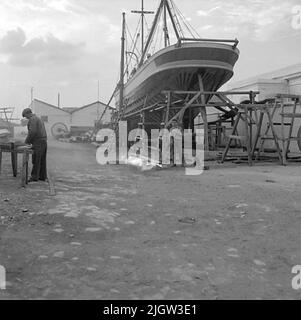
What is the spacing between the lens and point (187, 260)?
12.7 feet

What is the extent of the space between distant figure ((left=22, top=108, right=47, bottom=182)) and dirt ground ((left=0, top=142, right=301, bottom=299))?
352 millimetres

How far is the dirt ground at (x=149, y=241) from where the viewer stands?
3268 mm

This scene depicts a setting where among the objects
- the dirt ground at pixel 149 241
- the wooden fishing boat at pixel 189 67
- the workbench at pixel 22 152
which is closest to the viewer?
the dirt ground at pixel 149 241

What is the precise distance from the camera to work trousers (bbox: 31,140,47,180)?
796 centimetres

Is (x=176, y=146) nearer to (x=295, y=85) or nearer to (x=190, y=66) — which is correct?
(x=190, y=66)

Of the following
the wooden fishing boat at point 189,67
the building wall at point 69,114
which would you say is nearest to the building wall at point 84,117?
the building wall at point 69,114

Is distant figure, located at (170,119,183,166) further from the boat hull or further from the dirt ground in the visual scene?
the dirt ground

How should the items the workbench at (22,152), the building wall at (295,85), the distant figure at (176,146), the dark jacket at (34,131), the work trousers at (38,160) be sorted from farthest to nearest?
the building wall at (295,85), the distant figure at (176,146), the dark jacket at (34,131), the work trousers at (38,160), the workbench at (22,152)

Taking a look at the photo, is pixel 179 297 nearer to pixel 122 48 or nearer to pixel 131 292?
pixel 131 292

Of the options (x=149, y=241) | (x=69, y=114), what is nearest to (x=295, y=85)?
(x=149, y=241)

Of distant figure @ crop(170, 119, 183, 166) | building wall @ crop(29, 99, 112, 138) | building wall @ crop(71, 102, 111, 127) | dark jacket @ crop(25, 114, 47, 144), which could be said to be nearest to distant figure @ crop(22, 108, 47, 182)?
dark jacket @ crop(25, 114, 47, 144)

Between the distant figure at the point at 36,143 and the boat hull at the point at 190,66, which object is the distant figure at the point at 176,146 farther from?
the distant figure at the point at 36,143

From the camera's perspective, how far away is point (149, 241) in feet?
14.5

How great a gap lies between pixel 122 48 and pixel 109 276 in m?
21.3
